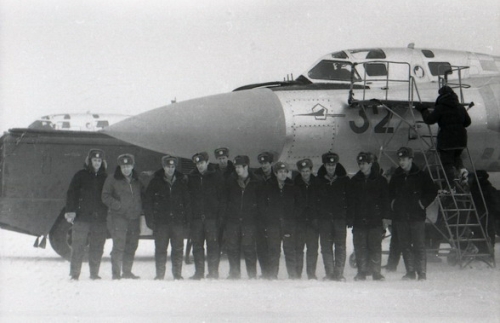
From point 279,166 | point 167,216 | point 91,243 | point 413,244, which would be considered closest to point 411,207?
point 413,244

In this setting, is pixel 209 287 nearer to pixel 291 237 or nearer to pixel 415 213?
pixel 291 237

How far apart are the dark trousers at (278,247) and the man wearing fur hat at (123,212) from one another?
164cm

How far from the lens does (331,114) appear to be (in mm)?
8875

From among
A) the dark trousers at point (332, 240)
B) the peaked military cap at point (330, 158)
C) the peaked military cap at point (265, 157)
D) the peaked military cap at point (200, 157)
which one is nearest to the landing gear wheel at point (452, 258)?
the dark trousers at point (332, 240)

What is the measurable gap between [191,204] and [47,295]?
2143 mm

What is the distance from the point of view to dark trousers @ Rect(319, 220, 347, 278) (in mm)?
8102

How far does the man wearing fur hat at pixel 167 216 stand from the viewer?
25.9ft

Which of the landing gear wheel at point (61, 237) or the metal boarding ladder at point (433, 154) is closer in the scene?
the metal boarding ladder at point (433, 154)

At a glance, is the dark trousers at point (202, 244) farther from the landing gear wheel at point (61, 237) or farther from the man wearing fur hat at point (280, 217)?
the landing gear wheel at point (61, 237)

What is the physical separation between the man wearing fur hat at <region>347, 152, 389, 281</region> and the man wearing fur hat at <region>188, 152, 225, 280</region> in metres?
1.63

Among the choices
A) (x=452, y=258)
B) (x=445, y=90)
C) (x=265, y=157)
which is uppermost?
(x=445, y=90)

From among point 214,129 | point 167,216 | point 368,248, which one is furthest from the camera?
point 214,129

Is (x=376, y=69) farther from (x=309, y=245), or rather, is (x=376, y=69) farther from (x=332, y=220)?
(x=309, y=245)

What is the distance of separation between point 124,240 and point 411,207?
141 inches
